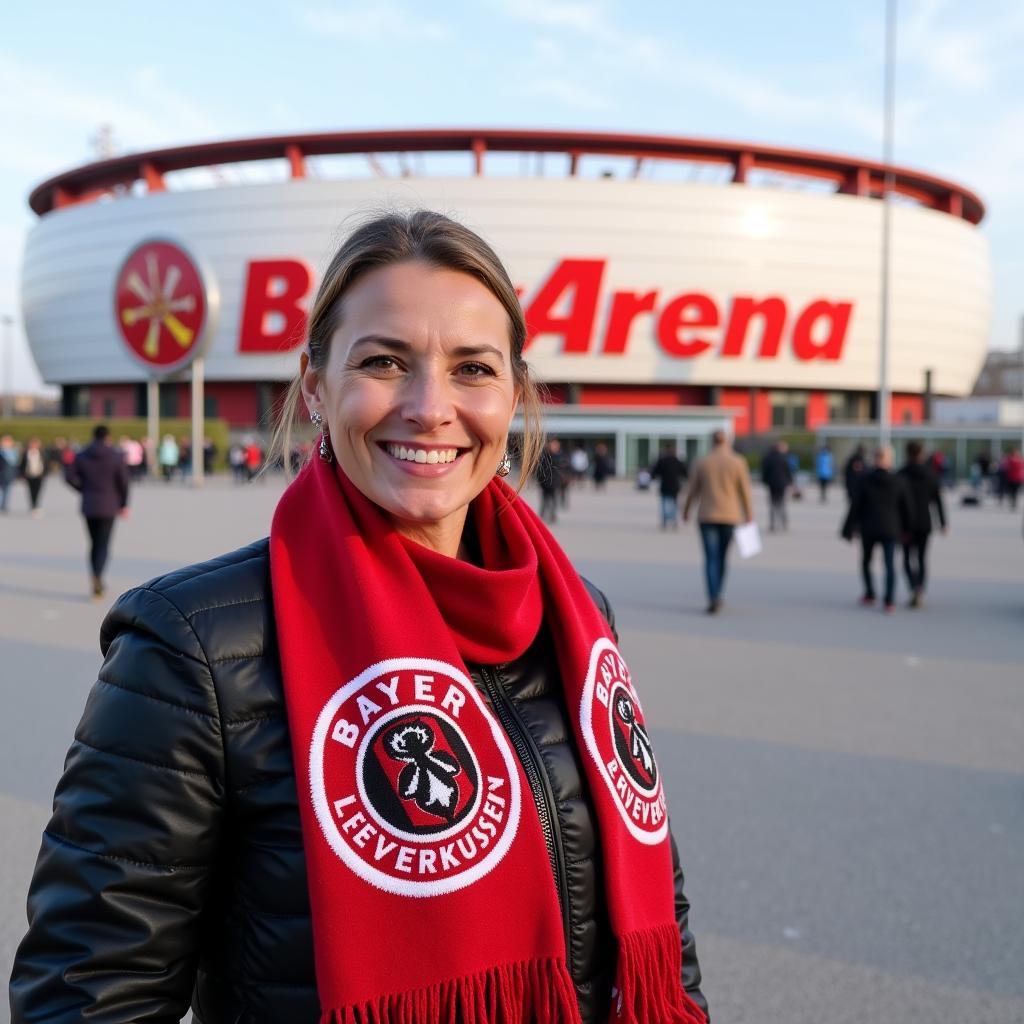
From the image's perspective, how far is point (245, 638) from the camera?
153 centimetres

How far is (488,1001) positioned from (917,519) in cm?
1049

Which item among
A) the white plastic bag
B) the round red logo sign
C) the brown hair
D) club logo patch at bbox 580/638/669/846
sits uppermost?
the round red logo sign

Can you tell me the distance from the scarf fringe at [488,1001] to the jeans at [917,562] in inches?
400

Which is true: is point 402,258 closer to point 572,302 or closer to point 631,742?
point 631,742

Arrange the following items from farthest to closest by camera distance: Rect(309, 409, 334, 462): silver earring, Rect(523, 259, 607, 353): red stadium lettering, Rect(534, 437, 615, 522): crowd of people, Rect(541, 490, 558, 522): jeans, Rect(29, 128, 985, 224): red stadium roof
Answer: Rect(523, 259, 607, 353): red stadium lettering < Rect(29, 128, 985, 224): red stadium roof < Rect(541, 490, 558, 522): jeans < Rect(534, 437, 615, 522): crowd of people < Rect(309, 409, 334, 462): silver earring

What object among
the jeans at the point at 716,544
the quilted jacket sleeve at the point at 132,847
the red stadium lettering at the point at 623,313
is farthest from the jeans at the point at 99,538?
the red stadium lettering at the point at 623,313

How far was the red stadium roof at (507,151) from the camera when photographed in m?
42.7

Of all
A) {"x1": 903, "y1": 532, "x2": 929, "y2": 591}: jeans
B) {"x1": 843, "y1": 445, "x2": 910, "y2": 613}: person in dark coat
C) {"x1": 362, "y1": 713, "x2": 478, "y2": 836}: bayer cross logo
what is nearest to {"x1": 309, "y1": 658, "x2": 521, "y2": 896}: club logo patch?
{"x1": 362, "y1": 713, "x2": 478, "y2": 836}: bayer cross logo

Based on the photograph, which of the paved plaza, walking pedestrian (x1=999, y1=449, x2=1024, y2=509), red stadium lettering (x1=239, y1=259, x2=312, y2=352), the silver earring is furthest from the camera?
red stadium lettering (x1=239, y1=259, x2=312, y2=352)

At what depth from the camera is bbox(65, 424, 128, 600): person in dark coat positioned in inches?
414

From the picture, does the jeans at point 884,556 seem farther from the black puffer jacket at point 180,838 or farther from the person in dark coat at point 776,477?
the black puffer jacket at point 180,838

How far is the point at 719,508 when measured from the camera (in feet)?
34.1

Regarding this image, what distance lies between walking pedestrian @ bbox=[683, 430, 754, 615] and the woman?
8.56 metres

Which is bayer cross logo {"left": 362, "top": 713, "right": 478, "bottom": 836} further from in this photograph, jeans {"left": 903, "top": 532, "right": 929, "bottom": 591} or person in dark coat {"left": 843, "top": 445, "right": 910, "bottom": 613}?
jeans {"left": 903, "top": 532, "right": 929, "bottom": 591}
